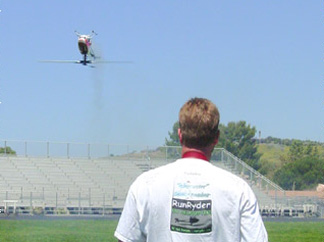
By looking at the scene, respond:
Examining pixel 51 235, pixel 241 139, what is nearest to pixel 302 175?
pixel 241 139

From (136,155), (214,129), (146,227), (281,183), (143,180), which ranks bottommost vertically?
(281,183)

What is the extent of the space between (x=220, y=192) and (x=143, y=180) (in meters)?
0.36

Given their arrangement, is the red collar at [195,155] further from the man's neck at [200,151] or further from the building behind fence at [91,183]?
the building behind fence at [91,183]

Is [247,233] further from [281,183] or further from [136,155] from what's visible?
[281,183]

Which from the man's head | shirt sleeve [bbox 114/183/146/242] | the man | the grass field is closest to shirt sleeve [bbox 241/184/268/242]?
the man

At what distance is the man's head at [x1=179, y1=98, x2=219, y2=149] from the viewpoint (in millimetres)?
3297

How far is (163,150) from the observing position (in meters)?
43.9

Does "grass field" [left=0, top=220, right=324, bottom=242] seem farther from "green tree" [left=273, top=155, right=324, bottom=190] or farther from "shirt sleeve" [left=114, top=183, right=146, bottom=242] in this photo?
"green tree" [left=273, top=155, right=324, bottom=190]

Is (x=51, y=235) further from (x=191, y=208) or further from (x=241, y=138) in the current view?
(x=241, y=138)

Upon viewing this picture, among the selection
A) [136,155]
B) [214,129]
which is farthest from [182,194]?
[136,155]

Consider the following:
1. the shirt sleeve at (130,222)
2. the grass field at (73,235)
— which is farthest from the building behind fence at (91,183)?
the shirt sleeve at (130,222)

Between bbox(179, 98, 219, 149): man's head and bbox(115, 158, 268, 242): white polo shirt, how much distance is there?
0.10 meters

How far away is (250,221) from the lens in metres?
3.28

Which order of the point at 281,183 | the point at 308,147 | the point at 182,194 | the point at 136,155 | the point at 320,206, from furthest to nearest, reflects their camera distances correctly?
1. the point at 308,147
2. the point at 281,183
3. the point at 136,155
4. the point at 320,206
5. the point at 182,194
